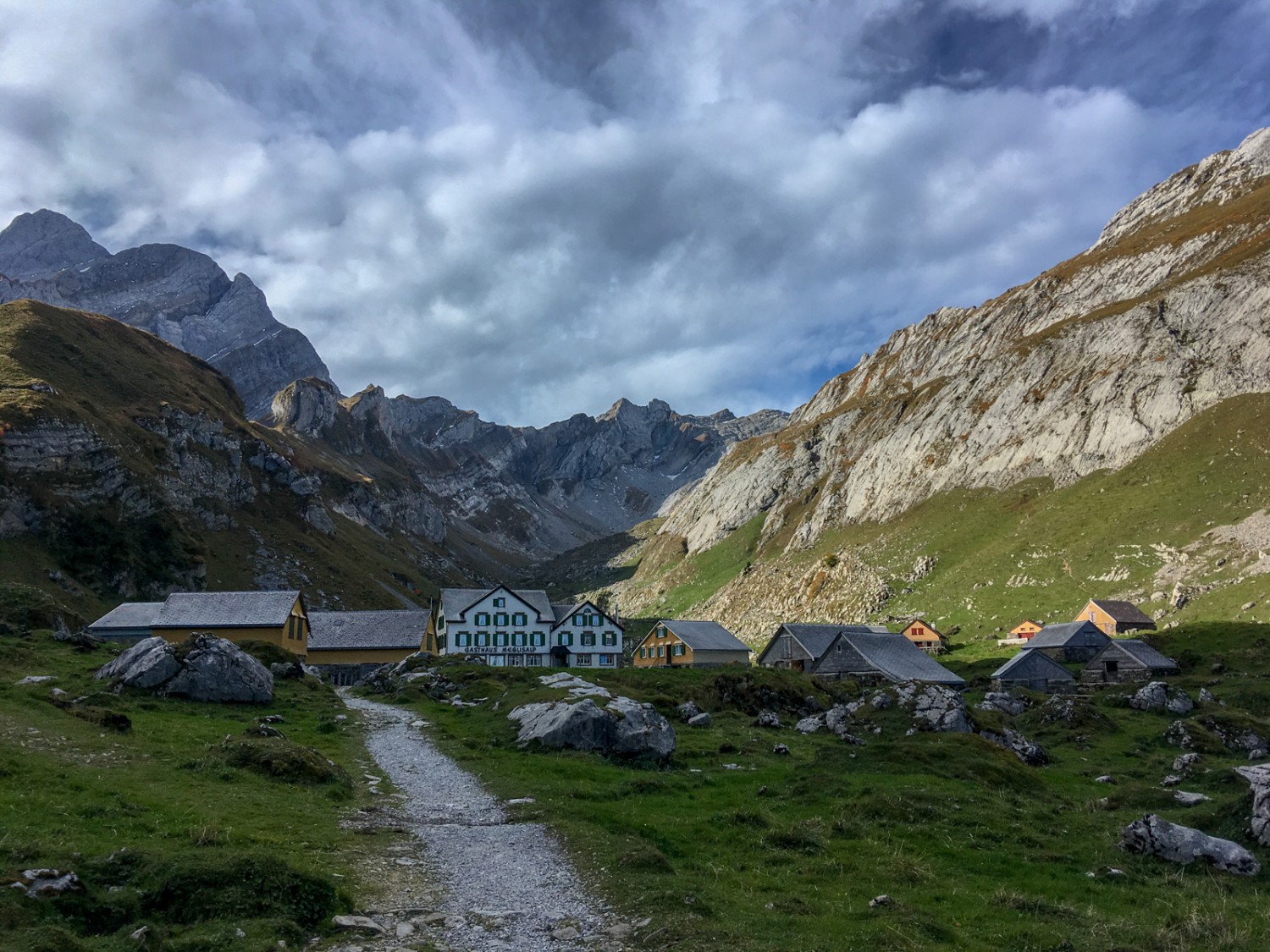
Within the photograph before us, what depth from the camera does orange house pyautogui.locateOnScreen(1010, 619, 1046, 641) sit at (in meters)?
98.8

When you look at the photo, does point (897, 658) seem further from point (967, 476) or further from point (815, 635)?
point (967, 476)

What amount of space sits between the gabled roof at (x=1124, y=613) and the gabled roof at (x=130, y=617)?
112777mm

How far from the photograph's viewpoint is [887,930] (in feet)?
50.1

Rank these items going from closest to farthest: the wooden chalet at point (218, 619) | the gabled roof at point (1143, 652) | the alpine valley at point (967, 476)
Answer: the wooden chalet at point (218, 619) < the gabled roof at point (1143, 652) < the alpine valley at point (967, 476)

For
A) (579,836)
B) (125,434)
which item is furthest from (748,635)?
(125,434)

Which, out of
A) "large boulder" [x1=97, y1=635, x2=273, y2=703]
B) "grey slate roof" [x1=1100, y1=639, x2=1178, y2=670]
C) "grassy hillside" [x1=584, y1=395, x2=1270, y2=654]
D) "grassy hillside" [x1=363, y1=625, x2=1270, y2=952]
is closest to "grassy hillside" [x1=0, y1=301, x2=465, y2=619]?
"large boulder" [x1=97, y1=635, x2=273, y2=703]

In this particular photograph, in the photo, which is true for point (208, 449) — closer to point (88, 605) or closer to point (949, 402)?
point (88, 605)

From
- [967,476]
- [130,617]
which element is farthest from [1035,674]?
[130,617]

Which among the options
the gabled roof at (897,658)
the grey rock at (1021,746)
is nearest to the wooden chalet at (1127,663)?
the gabled roof at (897,658)

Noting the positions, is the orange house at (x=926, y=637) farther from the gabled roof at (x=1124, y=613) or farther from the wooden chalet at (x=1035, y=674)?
the wooden chalet at (x=1035, y=674)

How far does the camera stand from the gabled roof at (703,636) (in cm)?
9581

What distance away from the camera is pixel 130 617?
267ft

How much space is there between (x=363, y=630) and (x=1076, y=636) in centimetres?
8613

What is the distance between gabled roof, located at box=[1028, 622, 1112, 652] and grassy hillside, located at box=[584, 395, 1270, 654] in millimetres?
11622
